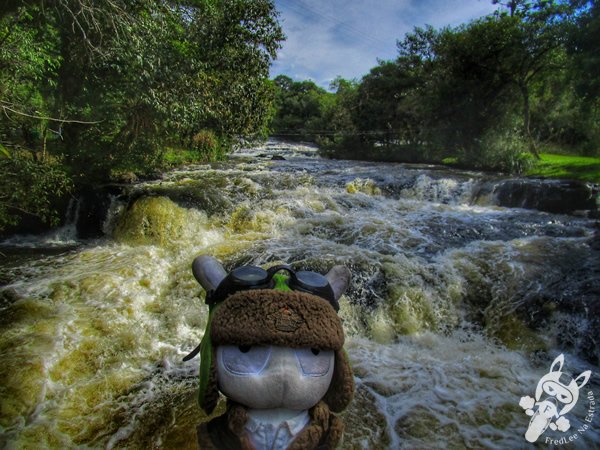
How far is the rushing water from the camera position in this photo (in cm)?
341

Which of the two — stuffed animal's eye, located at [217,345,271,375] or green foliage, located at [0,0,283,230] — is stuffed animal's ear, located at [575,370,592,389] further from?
green foliage, located at [0,0,283,230]

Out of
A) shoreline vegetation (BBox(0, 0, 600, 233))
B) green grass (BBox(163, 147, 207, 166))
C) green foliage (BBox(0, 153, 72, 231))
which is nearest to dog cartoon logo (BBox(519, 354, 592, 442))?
shoreline vegetation (BBox(0, 0, 600, 233))

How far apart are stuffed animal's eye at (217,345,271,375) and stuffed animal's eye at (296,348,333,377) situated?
0.15m

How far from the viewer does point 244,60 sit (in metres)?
9.70

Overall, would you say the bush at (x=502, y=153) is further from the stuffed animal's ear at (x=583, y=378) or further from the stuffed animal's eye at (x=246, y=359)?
the stuffed animal's eye at (x=246, y=359)

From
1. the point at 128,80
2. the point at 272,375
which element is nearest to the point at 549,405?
the point at 272,375

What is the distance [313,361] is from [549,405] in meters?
3.37

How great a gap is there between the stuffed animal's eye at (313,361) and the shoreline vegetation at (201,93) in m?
2.27

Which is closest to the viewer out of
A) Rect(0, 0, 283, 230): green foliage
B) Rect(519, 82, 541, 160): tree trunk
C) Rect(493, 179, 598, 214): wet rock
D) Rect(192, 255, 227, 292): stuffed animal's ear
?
Rect(192, 255, 227, 292): stuffed animal's ear

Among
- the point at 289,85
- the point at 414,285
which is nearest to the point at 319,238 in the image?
the point at 414,285

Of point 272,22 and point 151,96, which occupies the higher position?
point 272,22

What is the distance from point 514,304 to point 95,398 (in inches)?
216

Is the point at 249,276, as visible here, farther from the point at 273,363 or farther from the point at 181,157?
the point at 181,157

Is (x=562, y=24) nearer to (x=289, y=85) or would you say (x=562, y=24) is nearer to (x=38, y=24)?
(x=38, y=24)
